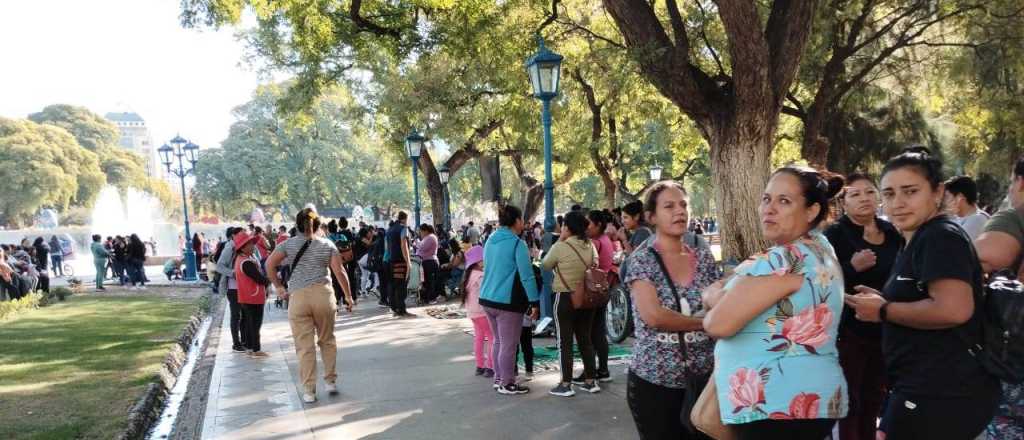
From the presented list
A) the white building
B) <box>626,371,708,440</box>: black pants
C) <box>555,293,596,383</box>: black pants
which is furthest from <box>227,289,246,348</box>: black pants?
the white building

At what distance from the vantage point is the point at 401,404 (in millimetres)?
6387

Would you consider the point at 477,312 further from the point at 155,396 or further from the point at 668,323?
the point at 668,323

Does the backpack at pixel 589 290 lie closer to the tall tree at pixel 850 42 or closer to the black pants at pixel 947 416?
the black pants at pixel 947 416

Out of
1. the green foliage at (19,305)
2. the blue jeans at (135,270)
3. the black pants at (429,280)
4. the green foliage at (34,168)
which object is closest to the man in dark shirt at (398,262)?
the black pants at (429,280)

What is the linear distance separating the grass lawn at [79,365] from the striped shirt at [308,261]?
1851 mm

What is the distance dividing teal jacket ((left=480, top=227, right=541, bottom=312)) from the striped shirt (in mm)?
1520

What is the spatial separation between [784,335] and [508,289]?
4.16 m

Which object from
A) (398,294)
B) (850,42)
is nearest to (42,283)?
(398,294)

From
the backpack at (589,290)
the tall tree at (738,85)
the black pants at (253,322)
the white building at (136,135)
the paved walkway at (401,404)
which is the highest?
the white building at (136,135)

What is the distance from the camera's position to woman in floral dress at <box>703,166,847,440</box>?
2.24m

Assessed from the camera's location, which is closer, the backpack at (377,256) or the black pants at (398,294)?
the black pants at (398,294)

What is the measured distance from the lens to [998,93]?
52.5 ft

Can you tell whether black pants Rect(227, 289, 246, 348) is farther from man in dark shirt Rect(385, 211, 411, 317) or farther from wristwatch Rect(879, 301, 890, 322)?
wristwatch Rect(879, 301, 890, 322)

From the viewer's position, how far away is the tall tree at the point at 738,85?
8578 millimetres
